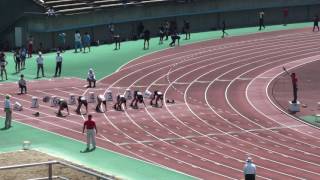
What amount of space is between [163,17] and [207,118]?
28.7m

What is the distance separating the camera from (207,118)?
3819cm

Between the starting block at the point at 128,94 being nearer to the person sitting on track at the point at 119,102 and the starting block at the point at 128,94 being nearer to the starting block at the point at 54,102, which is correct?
the person sitting on track at the point at 119,102

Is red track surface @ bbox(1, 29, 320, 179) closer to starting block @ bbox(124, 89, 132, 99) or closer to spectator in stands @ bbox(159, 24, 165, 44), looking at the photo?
starting block @ bbox(124, 89, 132, 99)

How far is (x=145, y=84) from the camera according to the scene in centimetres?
4719

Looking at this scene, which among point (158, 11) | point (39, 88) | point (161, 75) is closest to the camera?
point (39, 88)

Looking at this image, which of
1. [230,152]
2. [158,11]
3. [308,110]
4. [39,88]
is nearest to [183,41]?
[158,11]

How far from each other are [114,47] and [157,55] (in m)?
4.48

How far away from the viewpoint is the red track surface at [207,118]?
30672mm

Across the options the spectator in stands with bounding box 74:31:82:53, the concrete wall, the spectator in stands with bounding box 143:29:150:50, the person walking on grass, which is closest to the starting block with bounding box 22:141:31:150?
the person walking on grass

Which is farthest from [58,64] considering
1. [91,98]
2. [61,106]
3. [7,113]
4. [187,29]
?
[187,29]

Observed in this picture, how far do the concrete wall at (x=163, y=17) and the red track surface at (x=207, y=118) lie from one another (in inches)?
272

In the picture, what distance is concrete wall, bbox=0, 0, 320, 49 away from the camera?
59.7 metres

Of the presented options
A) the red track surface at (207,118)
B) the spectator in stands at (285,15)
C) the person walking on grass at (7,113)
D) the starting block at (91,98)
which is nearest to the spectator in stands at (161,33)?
the red track surface at (207,118)

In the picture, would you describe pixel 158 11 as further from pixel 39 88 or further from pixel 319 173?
pixel 319 173
